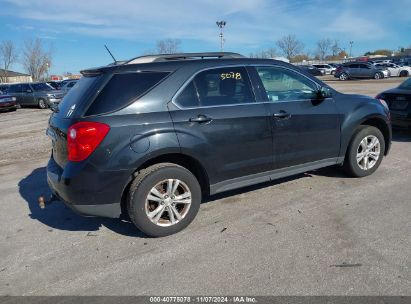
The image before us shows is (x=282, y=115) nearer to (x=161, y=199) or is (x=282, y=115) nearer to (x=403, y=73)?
(x=161, y=199)

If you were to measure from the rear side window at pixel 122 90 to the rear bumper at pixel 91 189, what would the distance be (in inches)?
23.1

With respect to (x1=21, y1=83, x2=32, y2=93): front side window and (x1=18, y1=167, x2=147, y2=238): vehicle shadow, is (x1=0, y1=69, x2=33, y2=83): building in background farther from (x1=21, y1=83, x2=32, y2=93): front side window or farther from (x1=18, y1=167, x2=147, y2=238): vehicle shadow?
(x1=18, y1=167, x2=147, y2=238): vehicle shadow

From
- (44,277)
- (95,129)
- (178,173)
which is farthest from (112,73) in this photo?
(44,277)

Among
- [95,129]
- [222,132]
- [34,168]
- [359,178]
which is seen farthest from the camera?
[34,168]

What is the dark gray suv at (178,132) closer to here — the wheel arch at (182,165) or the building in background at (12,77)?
the wheel arch at (182,165)

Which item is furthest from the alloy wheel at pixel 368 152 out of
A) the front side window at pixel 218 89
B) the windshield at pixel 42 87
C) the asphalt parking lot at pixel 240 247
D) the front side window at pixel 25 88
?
the front side window at pixel 25 88

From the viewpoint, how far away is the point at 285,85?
15.5ft

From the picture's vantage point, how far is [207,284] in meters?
3.04

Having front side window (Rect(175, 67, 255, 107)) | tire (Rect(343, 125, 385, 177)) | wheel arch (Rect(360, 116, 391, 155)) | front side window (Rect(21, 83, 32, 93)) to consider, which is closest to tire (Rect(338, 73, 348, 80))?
front side window (Rect(21, 83, 32, 93))

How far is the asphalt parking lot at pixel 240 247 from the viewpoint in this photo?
3035mm

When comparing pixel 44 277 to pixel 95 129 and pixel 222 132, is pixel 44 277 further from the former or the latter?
pixel 222 132

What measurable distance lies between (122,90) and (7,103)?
66.3 ft

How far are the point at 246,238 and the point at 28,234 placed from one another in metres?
2.43

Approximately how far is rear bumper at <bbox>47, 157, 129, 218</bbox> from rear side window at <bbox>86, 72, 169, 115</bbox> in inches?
23.1
